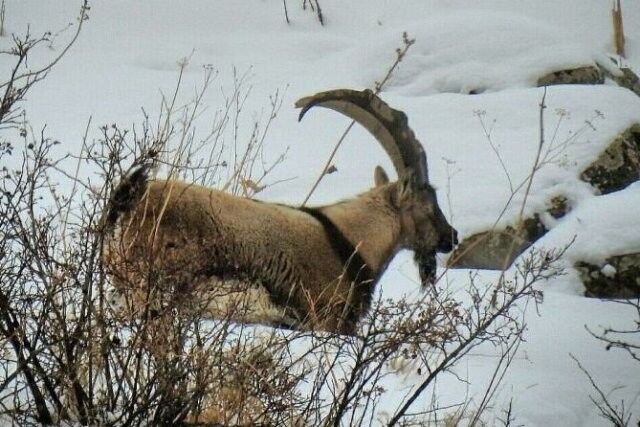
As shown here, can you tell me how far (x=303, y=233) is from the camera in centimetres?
458

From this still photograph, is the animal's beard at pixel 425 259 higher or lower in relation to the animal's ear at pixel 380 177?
lower

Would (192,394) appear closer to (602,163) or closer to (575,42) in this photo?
(602,163)

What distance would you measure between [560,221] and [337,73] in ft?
12.9

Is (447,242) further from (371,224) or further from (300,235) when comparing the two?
(300,235)

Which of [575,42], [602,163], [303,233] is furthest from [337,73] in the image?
[303,233]

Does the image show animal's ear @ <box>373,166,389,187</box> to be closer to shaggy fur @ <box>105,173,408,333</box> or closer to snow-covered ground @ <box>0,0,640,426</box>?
shaggy fur @ <box>105,173,408,333</box>

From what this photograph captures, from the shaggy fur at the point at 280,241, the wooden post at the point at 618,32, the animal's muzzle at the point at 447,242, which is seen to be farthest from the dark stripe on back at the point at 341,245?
the wooden post at the point at 618,32

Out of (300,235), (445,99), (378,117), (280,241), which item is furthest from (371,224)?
(445,99)

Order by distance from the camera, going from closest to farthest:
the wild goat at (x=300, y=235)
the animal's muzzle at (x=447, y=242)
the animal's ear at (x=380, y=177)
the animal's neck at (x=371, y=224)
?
1. the wild goat at (x=300, y=235)
2. the animal's neck at (x=371, y=224)
3. the animal's muzzle at (x=447, y=242)
4. the animal's ear at (x=380, y=177)

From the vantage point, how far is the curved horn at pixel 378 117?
4.89 meters

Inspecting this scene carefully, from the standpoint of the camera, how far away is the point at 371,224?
5176 mm

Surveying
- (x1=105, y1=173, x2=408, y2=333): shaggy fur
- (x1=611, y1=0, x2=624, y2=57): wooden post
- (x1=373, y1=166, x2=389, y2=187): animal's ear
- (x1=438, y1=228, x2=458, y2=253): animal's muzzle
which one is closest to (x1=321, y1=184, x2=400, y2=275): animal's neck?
(x1=105, y1=173, x2=408, y2=333): shaggy fur

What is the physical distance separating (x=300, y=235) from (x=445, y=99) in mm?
5012

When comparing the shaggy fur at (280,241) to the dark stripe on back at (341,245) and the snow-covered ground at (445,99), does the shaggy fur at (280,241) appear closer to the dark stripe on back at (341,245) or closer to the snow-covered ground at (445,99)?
the dark stripe on back at (341,245)
